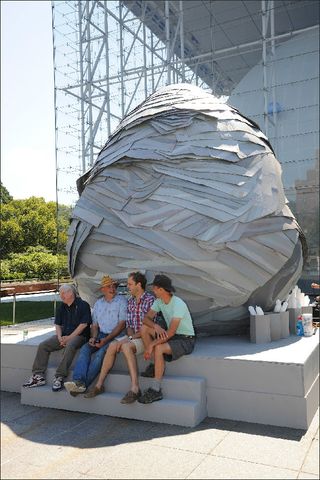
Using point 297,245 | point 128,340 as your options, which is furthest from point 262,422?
point 297,245

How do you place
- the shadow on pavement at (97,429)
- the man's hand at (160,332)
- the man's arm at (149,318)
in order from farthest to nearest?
the man's arm at (149,318) < the man's hand at (160,332) < the shadow on pavement at (97,429)

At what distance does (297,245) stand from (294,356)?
1.96m

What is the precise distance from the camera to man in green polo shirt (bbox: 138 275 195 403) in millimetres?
5027

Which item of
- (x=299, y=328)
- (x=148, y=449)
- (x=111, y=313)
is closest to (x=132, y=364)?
(x=111, y=313)

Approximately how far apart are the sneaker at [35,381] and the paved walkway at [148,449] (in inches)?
18.7

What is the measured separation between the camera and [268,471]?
378 cm

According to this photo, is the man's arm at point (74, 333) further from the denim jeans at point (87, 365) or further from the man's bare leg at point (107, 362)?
the man's bare leg at point (107, 362)

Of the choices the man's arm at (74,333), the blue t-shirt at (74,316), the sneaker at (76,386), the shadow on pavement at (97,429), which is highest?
the blue t-shirt at (74,316)

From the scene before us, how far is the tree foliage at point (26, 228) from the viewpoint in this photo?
35562 mm

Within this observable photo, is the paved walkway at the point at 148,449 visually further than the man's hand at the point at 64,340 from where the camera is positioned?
No

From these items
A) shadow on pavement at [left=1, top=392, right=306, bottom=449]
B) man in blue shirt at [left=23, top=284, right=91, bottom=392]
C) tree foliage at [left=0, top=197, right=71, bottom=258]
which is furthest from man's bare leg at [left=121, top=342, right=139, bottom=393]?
tree foliage at [left=0, top=197, right=71, bottom=258]

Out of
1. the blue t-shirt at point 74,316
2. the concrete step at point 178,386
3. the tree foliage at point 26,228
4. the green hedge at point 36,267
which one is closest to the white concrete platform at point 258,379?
the concrete step at point 178,386

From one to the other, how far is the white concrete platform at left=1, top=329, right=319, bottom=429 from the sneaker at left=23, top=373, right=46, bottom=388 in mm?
218

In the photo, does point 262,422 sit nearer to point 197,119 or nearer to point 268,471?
point 268,471
